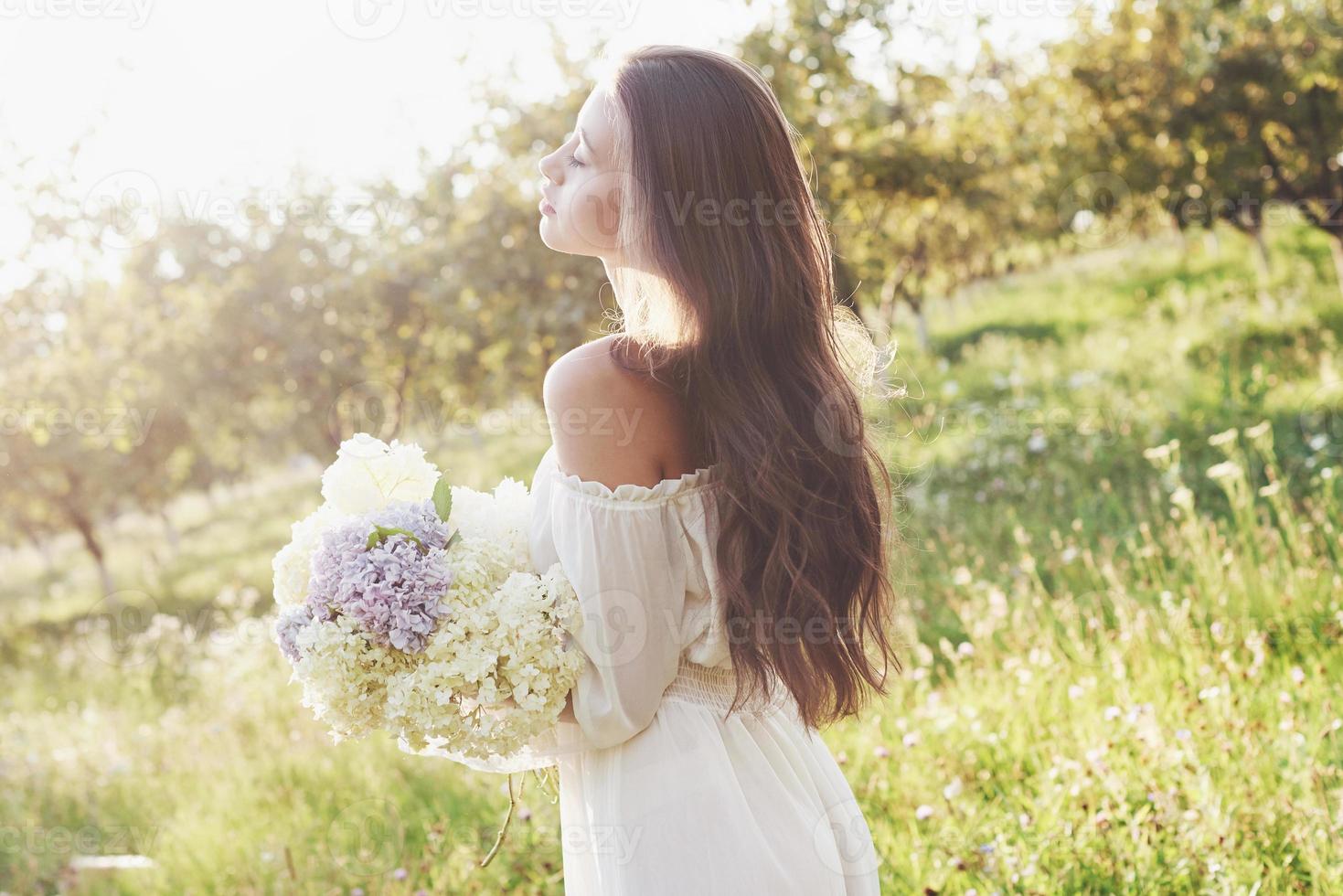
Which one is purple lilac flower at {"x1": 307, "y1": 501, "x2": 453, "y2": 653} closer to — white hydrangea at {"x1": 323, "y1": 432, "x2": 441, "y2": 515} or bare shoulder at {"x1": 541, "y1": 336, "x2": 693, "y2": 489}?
white hydrangea at {"x1": 323, "y1": 432, "x2": 441, "y2": 515}

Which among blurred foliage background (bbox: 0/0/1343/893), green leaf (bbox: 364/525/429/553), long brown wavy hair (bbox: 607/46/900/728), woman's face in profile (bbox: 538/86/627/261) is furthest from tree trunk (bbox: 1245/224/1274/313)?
green leaf (bbox: 364/525/429/553)

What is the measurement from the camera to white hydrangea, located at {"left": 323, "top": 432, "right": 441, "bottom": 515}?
6.70 feet

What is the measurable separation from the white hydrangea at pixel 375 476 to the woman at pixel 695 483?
245 mm

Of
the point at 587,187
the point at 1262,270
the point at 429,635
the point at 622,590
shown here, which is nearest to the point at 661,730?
the point at 622,590

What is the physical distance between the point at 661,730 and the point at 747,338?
78 centimetres

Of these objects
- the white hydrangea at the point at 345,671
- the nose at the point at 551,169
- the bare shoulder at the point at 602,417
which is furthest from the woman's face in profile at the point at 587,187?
the white hydrangea at the point at 345,671

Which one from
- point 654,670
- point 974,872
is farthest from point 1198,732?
point 654,670

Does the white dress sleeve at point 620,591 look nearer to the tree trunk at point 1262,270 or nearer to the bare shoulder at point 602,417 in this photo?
the bare shoulder at point 602,417

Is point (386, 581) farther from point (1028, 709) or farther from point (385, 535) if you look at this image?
point (1028, 709)

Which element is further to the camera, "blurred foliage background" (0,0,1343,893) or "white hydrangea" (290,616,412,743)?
"blurred foliage background" (0,0,1343,893)

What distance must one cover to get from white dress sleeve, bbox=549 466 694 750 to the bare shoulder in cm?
3

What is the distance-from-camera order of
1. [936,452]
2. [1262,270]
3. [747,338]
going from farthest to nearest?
[1262,270] < [936,452] < [747,338]

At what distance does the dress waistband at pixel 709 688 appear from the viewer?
6.72 feet

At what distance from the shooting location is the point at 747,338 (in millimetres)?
1969
